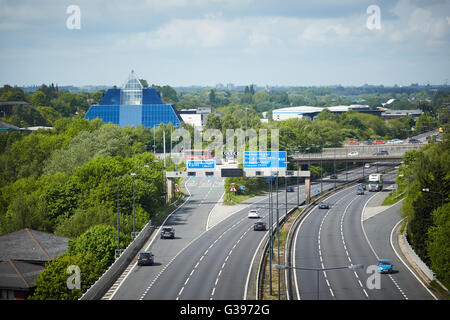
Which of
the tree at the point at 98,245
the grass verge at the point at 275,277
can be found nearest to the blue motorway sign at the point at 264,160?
the grass verge at the point at 275,277

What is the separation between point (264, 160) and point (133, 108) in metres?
88.7

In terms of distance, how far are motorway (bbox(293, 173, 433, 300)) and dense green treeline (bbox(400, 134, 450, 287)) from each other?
2297 mm

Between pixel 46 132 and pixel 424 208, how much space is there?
4116 inches

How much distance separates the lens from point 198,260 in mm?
56781

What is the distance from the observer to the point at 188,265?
54688mm

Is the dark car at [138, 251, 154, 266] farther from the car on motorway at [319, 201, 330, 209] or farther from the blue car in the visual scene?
the car on motorway at [319, 201, 330, 209]

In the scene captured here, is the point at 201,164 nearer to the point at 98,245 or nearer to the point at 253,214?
the point at 253,214

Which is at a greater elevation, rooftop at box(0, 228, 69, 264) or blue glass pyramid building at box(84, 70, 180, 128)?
blue glass pyramid building at box(84, 70, 180, 128)

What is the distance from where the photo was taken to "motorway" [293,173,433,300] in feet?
157

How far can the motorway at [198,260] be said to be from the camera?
151 ft

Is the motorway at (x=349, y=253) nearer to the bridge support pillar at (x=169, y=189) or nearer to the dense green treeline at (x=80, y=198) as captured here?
the dense green treeline at (x=80, y=198)

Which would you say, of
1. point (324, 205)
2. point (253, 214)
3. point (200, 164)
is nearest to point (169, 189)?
point (200, 164)
